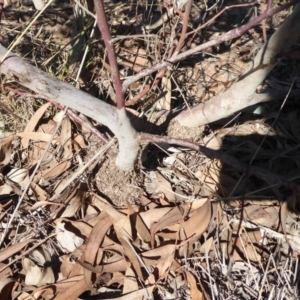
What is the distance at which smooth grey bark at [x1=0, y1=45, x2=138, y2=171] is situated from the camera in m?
1.30

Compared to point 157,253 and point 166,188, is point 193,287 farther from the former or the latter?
point 166,188

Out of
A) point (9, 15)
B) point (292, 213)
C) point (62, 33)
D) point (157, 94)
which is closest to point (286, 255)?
point (292, 213)

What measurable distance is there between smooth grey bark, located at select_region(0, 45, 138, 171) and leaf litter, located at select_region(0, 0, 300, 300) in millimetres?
189

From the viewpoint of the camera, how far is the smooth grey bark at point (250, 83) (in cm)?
131

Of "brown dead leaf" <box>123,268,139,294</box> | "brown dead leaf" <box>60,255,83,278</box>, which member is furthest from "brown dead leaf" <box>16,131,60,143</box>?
"brown dead leaf" <box>123,268,139,294</box>

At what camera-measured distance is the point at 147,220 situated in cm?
158

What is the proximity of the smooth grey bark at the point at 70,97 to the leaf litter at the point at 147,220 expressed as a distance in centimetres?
19

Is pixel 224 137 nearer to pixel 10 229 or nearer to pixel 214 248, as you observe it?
pixel 214 248

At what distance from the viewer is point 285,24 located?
4.28ft

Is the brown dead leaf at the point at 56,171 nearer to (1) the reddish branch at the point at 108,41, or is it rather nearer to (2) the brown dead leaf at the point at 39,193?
(2) the brown dead leaf at the point at 39,193

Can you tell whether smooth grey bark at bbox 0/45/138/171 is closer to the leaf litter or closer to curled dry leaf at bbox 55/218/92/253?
the leaf litter

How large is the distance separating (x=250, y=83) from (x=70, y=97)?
0.53 metres

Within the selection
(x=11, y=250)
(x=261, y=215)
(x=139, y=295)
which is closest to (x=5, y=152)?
(x=11, y=250)

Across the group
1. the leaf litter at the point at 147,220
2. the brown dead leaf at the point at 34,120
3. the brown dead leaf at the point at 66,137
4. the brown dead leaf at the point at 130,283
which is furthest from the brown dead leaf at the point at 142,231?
the brown dead leaf at the point at 34,120
